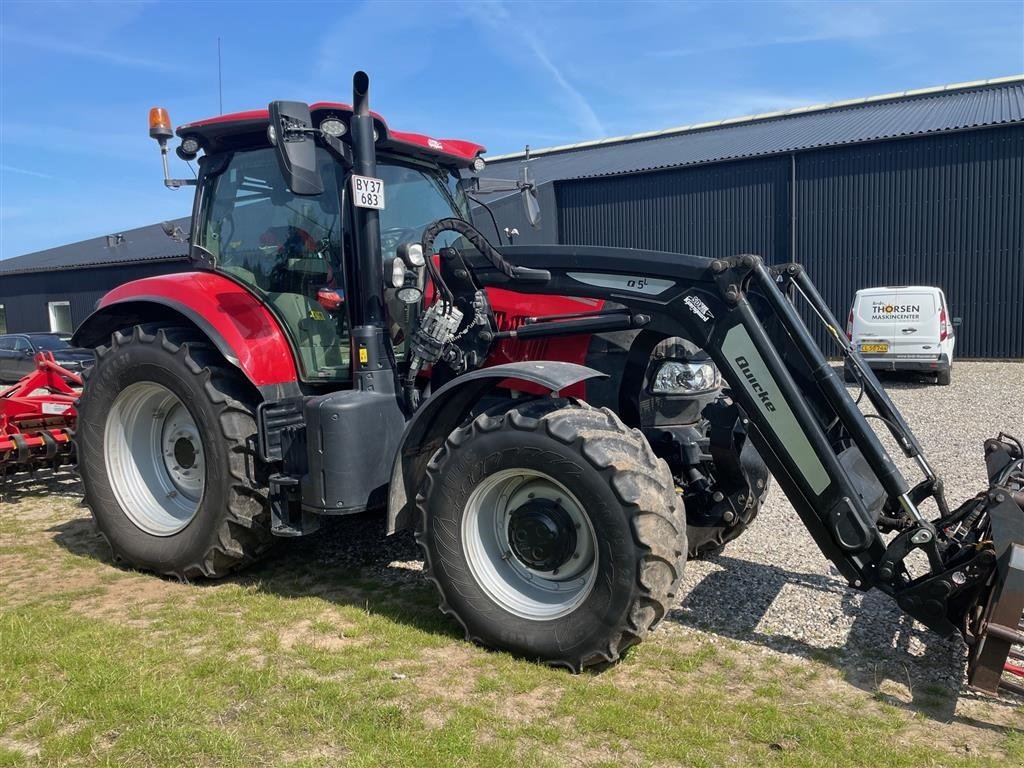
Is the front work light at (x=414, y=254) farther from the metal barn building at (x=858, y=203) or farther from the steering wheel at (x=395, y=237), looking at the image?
the metal barn building at (x=858, y=203)

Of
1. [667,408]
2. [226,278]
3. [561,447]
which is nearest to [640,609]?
[561,447]

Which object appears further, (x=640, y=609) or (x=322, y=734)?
(x=640, y=609)

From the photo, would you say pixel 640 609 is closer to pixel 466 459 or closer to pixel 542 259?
pixel 466 459

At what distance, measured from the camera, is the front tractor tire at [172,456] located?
4449mm

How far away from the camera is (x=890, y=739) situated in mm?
2967

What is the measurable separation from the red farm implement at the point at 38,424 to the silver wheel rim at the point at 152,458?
6.83 feet

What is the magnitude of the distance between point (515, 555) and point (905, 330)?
40.6 feet

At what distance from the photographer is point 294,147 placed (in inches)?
154

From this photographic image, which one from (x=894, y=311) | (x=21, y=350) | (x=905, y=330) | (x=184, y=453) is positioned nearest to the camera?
(x=184, y=453)

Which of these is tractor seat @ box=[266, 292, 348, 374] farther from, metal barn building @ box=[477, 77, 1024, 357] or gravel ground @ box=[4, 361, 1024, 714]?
metal barn building @ box=[477, 77, 1024, 357]

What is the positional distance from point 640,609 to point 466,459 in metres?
1.02

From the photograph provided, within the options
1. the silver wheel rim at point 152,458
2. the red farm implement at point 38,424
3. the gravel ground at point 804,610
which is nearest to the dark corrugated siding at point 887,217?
the gravel ground at point 804,610

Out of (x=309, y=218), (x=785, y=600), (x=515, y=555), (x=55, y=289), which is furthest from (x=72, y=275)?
(x=785, y=600)

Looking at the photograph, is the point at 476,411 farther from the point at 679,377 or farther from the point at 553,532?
the point at 679,377
